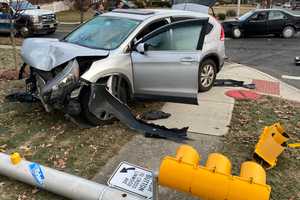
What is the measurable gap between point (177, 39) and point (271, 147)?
2.50 m

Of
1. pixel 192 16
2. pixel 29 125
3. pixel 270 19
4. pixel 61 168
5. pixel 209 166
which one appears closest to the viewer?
pixel 209 166

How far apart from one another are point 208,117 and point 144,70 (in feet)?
4.35

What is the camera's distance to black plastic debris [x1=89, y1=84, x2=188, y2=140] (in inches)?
224

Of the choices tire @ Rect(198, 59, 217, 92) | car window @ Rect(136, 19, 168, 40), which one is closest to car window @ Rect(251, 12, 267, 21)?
tire @ Rect(198, 59, 217, 92)

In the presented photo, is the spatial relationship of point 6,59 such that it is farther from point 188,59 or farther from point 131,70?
point 188,59

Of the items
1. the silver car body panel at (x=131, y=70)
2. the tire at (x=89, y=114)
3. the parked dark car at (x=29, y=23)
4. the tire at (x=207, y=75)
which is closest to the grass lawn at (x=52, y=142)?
the tire at (x=89, y=114)

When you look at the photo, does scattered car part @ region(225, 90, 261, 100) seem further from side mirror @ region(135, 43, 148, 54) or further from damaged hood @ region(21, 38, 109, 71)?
damaged hood @ region(21, 38, 109, 71)

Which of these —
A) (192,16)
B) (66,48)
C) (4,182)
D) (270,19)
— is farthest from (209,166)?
(270,19)

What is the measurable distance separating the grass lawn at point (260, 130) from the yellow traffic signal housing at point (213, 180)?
3.64 ft

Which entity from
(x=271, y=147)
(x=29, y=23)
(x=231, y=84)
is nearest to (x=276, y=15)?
(x=231, y=84)

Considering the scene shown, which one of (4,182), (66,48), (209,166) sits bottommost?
(4,182)

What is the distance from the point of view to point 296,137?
582cm

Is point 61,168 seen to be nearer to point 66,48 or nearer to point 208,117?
point 66,48

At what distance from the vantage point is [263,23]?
60.5 feet
